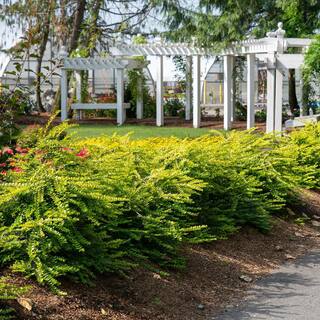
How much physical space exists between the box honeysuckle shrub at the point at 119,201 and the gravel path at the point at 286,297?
64 cm

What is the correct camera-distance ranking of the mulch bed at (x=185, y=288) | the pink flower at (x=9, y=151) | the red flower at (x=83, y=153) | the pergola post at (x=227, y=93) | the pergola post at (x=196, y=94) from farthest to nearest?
the pergola post at (x=196, y=94) < the pergola post at (x=227, y=93) < the red flower at (x=83, y=153) < the pink flower at (x=9, y=151) < the mulch bed at (x=185, y=288)

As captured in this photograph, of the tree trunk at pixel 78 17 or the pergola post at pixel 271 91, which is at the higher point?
the tree trunk at pixel 78 17

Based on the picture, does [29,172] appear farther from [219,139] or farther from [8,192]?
[219,139]

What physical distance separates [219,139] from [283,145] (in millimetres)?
1064

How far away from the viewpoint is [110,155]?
6043 millimetres

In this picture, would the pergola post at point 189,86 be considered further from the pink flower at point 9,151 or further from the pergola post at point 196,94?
the pink flower at point 9,151

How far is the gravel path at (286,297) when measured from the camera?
16.3ft

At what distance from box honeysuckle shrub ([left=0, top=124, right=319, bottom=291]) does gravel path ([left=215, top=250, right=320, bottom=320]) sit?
2.10ft

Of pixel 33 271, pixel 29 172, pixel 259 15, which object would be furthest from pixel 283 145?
pixel 259 15

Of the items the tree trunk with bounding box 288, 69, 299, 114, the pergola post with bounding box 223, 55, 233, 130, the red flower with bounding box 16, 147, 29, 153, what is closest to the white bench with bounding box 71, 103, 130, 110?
the pergola post with bounding box 223, 55, 233, 130

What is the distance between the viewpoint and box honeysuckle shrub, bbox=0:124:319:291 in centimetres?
453

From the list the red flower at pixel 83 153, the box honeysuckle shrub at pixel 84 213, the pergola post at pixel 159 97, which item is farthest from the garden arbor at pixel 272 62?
the red flower at pixel 83 153

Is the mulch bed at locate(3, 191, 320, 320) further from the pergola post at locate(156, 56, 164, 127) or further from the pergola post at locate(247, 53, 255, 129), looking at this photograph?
the pergola post at locate(156, 56, 164, 127)

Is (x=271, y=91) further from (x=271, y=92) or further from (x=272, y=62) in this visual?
(x=272, y=62)
